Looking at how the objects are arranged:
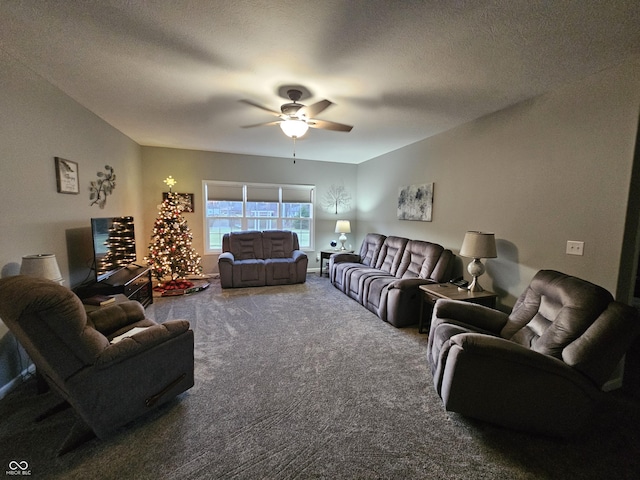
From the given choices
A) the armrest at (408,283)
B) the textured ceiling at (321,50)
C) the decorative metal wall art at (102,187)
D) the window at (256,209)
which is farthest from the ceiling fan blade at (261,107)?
the window at (256,209)

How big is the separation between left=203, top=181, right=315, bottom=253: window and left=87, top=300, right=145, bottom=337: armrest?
3491 millimetres

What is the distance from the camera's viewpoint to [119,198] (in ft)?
13.6

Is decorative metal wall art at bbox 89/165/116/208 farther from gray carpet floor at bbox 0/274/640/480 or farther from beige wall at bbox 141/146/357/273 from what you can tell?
gray carpet floor at bbox 0/274/640/480

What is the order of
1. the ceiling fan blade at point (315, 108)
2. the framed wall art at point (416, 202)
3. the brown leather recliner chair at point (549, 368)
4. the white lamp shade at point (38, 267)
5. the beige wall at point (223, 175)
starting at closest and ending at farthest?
the brown leather recliner chair at point (549, 368) < the white lamp shade at point (38, 267) < the ceiling fan blade at point (315, 108) < the framed wall art at point (416, 202) < the beige wall at point (223, 175)

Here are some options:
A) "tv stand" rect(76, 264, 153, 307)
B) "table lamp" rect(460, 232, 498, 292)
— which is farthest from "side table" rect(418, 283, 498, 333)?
"tv stand" rect(76, 264, 153, 307)

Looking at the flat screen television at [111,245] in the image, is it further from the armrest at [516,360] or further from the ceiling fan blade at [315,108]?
the armrest at [516,360]

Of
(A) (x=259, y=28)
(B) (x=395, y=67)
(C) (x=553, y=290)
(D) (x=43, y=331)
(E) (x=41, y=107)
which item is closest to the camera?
(D) (x=43, y=331)

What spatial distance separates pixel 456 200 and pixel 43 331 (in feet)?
13.7

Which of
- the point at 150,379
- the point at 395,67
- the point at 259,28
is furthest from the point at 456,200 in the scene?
the point at 150,379

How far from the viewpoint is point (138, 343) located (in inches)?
66.9

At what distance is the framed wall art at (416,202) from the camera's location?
4191 millimetres

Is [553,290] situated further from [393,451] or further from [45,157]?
[45,157]

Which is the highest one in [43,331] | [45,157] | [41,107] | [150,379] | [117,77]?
[117,77]

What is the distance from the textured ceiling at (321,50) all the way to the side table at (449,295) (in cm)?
207
